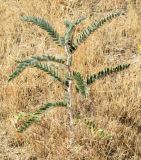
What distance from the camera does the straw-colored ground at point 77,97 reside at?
2854 millimetres

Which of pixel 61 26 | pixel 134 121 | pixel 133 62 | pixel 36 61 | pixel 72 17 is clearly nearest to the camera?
pixel 36 61

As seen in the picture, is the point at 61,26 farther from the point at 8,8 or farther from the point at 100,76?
the point at 100,76

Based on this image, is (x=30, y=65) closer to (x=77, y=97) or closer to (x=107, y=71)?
(x=107, y=71)

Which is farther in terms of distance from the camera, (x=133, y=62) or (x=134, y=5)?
(x=134, y=5)

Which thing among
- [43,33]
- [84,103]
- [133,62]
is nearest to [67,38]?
[84,103]

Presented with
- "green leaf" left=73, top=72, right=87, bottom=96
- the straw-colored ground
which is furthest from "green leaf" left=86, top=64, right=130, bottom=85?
the straw-colored ground

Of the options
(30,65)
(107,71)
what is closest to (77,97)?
(107,71)

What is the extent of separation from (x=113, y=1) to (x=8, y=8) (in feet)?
4.18

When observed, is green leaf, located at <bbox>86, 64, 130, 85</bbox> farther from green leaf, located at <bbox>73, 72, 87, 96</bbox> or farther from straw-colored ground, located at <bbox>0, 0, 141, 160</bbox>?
straw-colored ground, located at <bbox>0, 0, 141, 160</bbox>

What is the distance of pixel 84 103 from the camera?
10.8 feet

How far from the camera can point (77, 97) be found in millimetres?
3279

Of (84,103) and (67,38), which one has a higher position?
(67,38)

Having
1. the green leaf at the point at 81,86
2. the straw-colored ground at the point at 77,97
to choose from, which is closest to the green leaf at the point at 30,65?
the green leaf at the point at 81,86

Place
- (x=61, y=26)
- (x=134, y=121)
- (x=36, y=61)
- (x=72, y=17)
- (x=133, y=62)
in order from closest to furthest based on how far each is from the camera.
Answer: (x=36, y=61), (x=134, y=121), (x=133, y=62), (x=61, y=26), (x=72, y=17)
